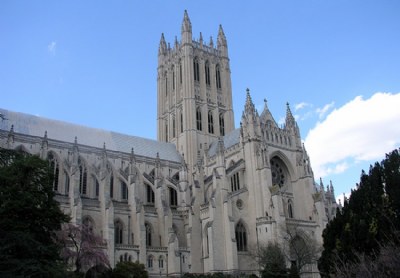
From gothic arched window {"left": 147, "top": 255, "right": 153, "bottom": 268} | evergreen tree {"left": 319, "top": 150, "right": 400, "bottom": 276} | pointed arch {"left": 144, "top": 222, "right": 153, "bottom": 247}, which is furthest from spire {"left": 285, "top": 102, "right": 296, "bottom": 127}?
evergreen tree {"left": 319, "top": 150, "right": 400, "bottom": 276}

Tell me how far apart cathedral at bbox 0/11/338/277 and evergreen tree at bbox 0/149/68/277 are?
19038mm

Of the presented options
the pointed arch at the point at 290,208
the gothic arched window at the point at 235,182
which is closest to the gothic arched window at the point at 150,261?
the gothic arched window at the point at 235,182

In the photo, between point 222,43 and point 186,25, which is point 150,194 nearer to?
point 186,25

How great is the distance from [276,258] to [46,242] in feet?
78.5

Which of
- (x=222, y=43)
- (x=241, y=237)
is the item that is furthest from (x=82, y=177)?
(x=222, y=43)

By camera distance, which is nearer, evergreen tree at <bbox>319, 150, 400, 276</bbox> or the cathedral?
evergreen tree at <bbox>319, 150, 400, 276</bbox>

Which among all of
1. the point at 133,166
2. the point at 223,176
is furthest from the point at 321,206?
the point at 133,166

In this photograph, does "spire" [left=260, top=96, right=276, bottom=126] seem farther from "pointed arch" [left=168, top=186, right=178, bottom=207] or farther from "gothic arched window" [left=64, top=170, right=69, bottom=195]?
"gothic arched window" [left=64, top=170, right=69, bottom=195]

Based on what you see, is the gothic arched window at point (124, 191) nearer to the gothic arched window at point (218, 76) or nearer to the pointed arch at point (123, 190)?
the pointed arch at point (123, 190)

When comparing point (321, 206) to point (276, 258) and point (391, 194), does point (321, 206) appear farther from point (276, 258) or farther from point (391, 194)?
point (391, 194)

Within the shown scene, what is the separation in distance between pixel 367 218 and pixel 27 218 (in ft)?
59.8

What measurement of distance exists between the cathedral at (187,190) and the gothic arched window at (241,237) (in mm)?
105

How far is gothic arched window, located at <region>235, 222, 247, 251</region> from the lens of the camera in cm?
4753

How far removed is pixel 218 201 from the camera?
47.7 metres
